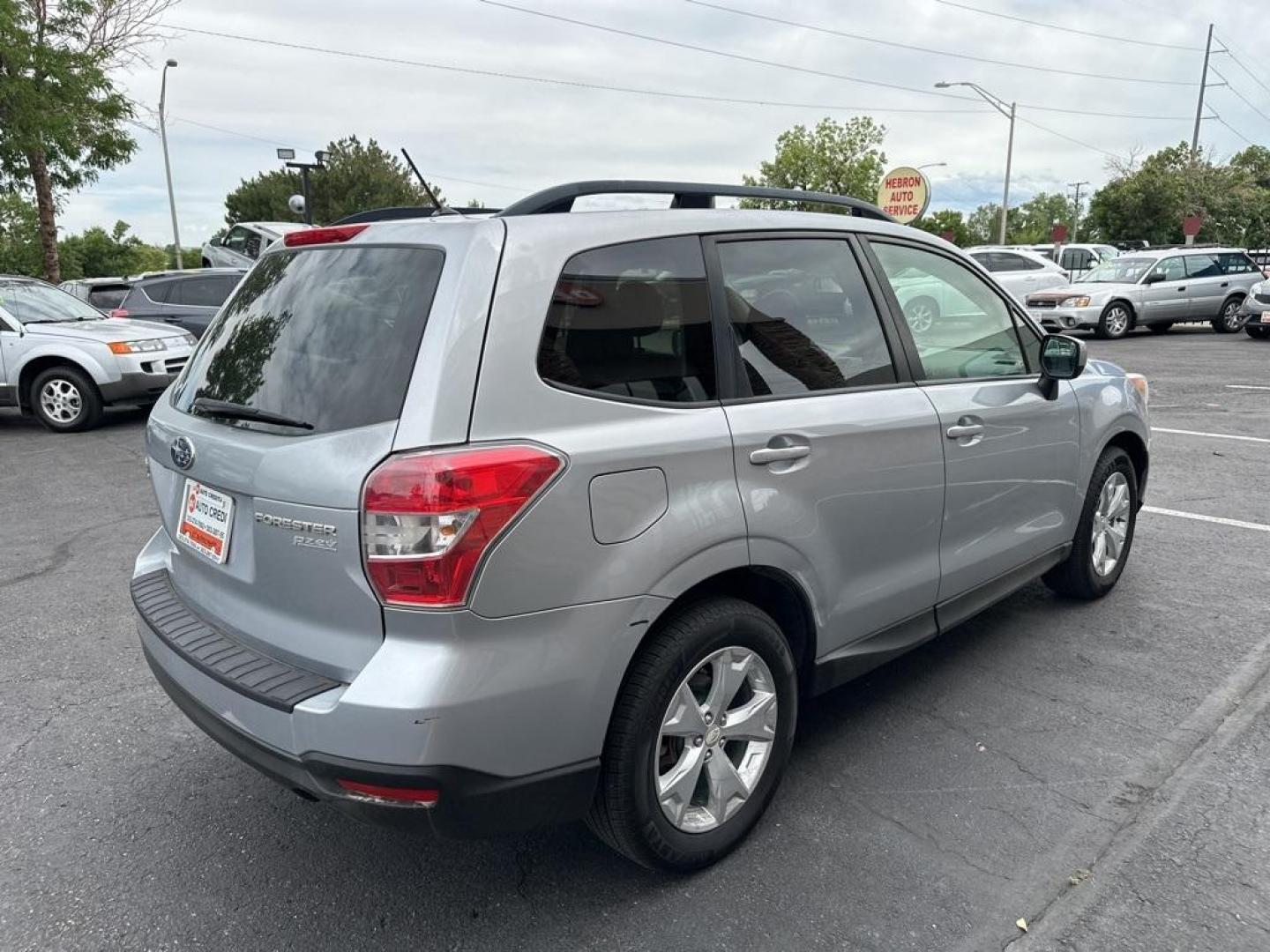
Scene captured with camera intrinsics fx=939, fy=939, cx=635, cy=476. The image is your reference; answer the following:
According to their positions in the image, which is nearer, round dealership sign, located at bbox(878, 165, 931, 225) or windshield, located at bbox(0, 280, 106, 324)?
windshield, located at bbox(0, 280, 106, 324)

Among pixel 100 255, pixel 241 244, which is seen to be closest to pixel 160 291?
pixel 241 244

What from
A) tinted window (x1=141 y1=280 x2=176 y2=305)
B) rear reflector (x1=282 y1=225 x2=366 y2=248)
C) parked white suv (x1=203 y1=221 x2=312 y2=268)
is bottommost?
tinted window (x1=141 y1=280 x2=176 y2=305)

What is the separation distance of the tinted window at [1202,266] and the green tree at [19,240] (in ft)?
117

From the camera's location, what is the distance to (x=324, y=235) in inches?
104

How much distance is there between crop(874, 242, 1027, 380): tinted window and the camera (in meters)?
3.33

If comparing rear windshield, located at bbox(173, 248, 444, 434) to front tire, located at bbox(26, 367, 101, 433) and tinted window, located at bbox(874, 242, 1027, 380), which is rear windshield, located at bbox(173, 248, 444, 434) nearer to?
tinted window, located at bbox(874, 242, 1027, 380)

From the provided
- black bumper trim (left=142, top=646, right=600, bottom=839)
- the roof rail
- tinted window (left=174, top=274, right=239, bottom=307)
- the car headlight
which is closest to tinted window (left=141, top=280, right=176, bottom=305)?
tinted window (left=174, top=274, right=239, bottom=307)

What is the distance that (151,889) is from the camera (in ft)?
8.33

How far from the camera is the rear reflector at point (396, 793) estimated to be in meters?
2.04

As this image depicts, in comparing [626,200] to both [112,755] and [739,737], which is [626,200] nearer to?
[739,737]

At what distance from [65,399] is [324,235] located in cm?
849

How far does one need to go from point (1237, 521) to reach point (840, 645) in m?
4.18

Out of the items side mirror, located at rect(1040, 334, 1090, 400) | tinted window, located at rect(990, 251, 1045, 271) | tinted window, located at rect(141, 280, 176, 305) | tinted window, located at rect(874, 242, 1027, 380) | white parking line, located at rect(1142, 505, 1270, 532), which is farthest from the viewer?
tinted window, located at rect(990, 251, 1045, 271)

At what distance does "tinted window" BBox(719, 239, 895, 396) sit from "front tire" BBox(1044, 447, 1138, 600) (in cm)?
170
